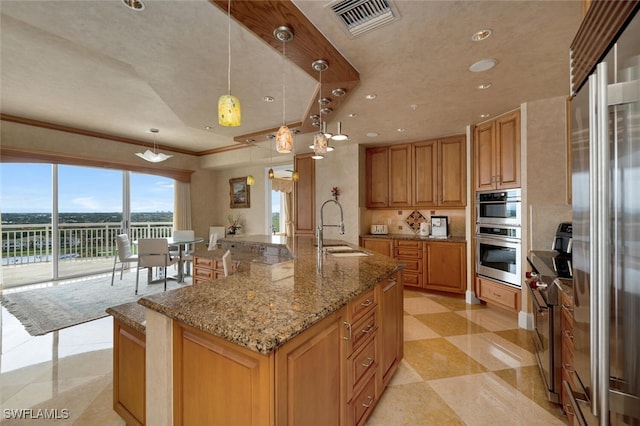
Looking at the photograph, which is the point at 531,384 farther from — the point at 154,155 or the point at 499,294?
the point at 154,155

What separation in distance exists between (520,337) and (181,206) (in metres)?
6.95

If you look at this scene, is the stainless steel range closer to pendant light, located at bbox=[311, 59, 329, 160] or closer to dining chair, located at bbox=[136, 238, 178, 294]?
pendant light, located at bbox=[311, 59, 329, 160]

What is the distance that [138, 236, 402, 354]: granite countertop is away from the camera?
0.92m

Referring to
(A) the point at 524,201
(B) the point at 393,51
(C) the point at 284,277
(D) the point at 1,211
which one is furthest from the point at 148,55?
(D) the point at 1,211

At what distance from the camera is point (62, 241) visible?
17.6ft

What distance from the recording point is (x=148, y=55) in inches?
78.8

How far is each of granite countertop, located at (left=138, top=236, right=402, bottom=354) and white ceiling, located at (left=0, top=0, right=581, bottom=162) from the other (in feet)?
5.03

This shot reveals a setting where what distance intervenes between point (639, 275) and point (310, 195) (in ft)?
15.7

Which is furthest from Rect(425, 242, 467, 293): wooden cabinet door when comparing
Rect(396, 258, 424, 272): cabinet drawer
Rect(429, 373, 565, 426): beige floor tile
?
Rect(429, 373, 565, 426): beige floor tile

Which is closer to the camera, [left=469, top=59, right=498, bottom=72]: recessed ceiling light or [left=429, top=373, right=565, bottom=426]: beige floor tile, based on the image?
[left=429, top=373, right=565, bottom=426]: beige floor tile

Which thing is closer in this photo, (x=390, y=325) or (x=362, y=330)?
(x=362, y=330)

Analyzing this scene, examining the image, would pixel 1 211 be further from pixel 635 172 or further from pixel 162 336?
pixel 635 172

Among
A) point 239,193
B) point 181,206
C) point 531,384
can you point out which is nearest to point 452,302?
point 531,384

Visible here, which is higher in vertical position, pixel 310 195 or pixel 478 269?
pixel 310 195
